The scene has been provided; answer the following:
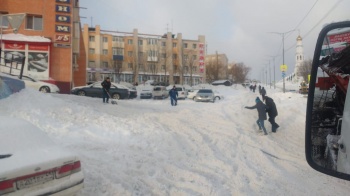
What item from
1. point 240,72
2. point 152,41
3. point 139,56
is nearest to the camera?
point 139,56

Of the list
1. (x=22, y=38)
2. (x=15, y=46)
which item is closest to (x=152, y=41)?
(x=22, y=38)

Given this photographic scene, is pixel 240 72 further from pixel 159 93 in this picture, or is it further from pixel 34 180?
pixel 34 180

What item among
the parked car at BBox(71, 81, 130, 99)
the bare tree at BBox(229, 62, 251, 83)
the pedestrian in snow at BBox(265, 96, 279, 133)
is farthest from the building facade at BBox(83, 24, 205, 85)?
the pedestrian in snow at BBox(265, 96, 279, 133)

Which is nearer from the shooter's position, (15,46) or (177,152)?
(177,152)

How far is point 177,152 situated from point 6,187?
Answer: 5477 mm

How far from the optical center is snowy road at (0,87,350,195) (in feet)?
18.5

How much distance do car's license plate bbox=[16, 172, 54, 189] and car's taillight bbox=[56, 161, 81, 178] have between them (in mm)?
109

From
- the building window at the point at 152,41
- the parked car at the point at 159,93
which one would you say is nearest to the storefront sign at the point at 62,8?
the parked car at the point at 159,93

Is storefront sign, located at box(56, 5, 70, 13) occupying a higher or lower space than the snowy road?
higher

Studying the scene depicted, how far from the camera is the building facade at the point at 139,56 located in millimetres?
66875

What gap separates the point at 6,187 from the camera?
323 centimetres

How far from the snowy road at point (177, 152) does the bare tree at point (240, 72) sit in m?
88.1

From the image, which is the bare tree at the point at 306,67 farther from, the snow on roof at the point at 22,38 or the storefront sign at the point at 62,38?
the storefront sign at the point at 62,38

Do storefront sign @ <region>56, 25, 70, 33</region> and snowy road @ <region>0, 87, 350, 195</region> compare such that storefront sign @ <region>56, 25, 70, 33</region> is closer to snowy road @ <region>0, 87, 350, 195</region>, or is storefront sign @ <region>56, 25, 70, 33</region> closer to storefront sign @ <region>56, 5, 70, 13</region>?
storefront sign @ <region>56, 5, 70, 13</region>
